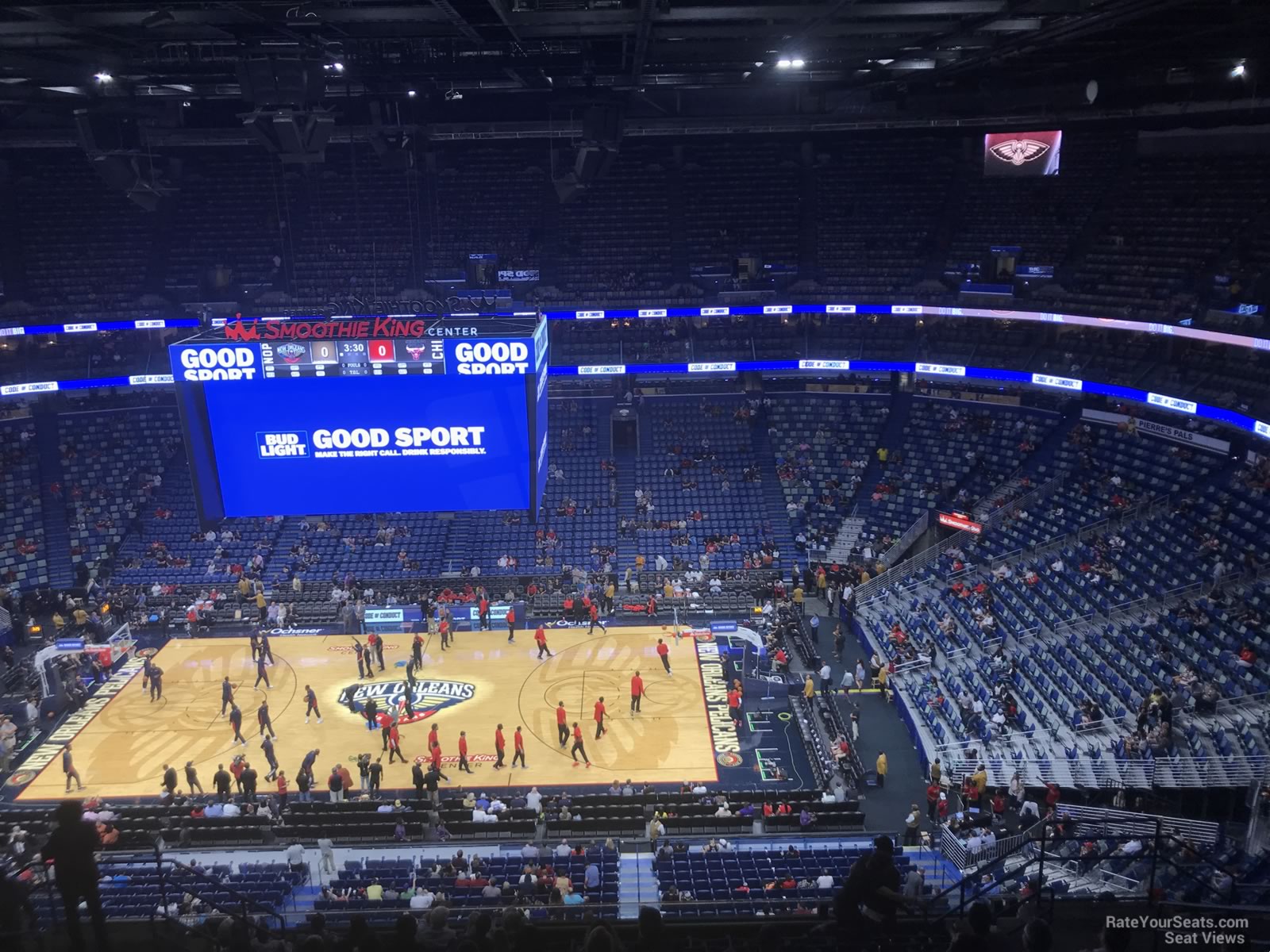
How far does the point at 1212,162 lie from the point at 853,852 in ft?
95.2

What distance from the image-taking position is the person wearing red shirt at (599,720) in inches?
918

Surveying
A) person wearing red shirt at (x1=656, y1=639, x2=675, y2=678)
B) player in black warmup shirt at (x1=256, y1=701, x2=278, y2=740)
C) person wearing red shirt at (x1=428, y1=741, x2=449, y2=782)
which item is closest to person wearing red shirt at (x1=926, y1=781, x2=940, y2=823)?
person wearing red shirt at (x1=656, y1=639, x2=675, y2=678)

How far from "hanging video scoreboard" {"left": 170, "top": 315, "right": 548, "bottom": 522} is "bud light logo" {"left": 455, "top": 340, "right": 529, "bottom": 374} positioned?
0.03 meters

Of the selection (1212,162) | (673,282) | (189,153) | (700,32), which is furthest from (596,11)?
(189,153)

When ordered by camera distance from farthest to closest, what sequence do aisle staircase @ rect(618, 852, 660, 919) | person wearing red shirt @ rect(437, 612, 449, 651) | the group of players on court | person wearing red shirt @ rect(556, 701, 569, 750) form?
person wearing red shirt @ rect(437, 612, 449, 651) < person wearing red shirt @ rect(556, 701, 569, 750) < the group of players on court < aisle staircase @ rect(618, 852, 660, 919)

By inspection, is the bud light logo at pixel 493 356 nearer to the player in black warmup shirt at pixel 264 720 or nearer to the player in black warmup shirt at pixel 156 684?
the player in black warmup shirt at pixel 264 720

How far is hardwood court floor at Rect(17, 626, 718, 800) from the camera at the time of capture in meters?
22.6

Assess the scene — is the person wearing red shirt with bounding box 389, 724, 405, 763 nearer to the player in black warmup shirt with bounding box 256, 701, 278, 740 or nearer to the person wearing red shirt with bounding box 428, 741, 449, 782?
the person wearing red shirt with bounding box 428, 741, 449, 782

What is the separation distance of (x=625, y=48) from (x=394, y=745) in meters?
17.3

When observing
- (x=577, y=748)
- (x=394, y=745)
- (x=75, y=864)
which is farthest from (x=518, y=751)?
(x=75, y=864)

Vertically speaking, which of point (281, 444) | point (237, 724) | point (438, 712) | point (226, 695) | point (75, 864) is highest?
point (75, 864)

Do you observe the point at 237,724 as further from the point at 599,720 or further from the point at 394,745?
the point at 599,720

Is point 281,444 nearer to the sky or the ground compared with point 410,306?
nearer to the ground

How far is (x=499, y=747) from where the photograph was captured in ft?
72.6
